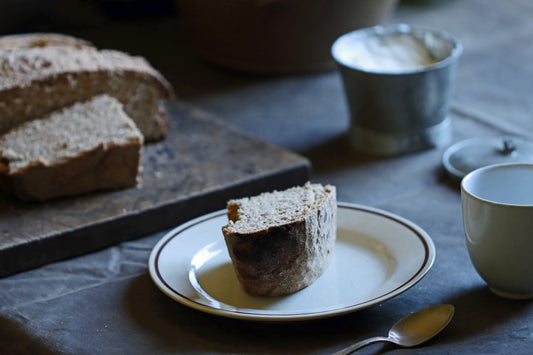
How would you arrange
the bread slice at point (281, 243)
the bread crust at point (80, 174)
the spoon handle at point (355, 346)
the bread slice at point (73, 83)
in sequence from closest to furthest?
the spoon handle at point (355, 346), the bread slice at point (281, 243), the bread crust at point (80, 174), the bread slice at point (73, 83)

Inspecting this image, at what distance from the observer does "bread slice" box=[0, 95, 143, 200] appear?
1458mm

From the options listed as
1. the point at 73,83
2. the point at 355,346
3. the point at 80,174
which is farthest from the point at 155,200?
the point at 355,346

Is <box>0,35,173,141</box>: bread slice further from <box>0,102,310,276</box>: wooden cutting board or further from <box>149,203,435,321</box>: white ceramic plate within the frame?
<box>149,203,435,321</box>: white ceramic plate

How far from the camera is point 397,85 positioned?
167 cm

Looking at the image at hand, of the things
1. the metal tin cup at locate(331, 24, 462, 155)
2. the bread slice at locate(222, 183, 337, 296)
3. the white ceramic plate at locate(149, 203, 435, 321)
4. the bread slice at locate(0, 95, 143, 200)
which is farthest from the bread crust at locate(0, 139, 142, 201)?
the metal tin cup at locate(331, 24, 462, 155)

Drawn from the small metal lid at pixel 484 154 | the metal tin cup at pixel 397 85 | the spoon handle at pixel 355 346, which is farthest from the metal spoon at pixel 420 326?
the metal tin cup at pixel 397 85

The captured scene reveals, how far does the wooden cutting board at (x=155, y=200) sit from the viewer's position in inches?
53.1

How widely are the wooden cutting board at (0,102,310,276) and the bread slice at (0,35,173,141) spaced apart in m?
0.11

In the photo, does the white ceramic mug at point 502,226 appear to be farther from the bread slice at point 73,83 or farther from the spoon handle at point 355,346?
the bread slice at point 73,83

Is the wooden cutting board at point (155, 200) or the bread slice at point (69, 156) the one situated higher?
the bread slice at point (69, 156)

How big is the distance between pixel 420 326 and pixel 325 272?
0.20 m

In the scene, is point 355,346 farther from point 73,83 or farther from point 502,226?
point 73,83

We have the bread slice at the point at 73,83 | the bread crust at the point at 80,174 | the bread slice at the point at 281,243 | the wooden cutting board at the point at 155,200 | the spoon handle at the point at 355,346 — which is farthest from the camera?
the bread slice at the point at 73,83

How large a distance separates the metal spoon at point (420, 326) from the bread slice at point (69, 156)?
2.45 feet
